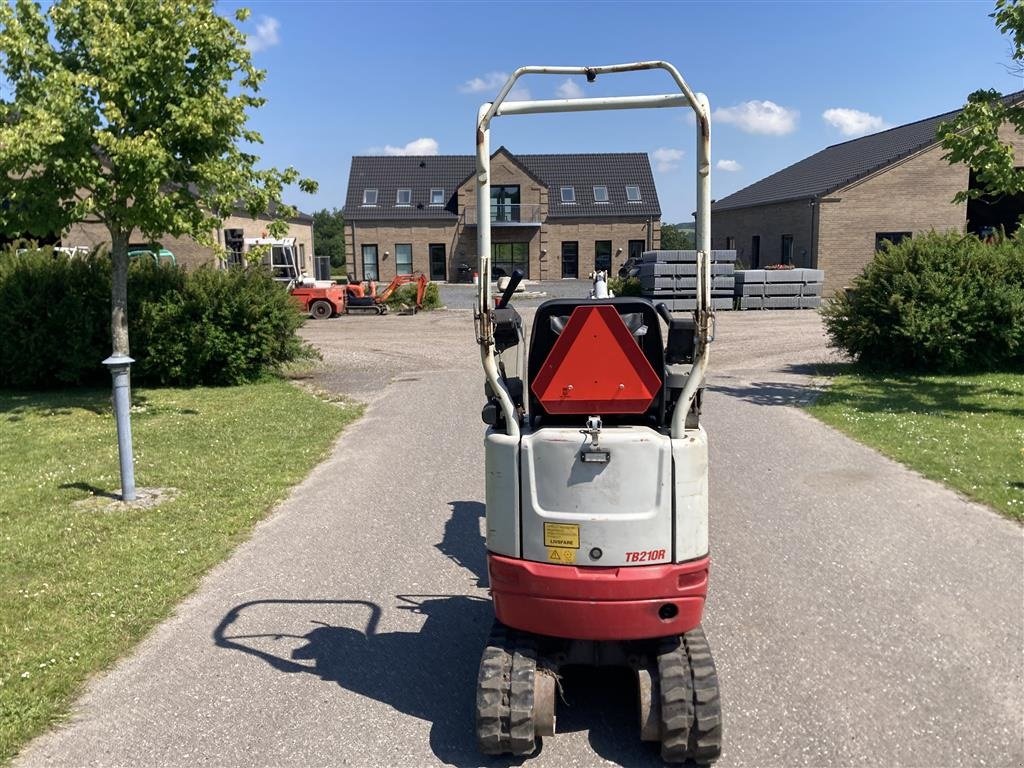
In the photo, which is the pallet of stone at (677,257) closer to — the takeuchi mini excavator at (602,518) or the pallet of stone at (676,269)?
the pallet of stone at (676,269)

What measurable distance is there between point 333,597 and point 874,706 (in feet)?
10.5

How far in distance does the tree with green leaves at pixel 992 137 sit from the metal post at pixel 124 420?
434 inches

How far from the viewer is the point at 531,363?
4.03 meters

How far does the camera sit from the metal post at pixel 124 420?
7551 mm

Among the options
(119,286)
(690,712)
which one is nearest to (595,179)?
(119,286)

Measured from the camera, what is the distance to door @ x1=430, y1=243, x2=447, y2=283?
52.3 meters

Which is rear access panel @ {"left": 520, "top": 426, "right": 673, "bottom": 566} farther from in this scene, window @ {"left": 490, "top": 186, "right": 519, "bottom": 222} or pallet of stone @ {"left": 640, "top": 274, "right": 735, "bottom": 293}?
window @ {"left": 490, "top": 186, "right": 519, "bottom": 222}

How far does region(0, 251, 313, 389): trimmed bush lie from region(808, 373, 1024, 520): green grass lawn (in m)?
9.20

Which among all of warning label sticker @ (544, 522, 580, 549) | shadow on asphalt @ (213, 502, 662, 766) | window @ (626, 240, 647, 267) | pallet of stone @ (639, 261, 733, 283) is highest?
window @ (626, 240, 647, 267)

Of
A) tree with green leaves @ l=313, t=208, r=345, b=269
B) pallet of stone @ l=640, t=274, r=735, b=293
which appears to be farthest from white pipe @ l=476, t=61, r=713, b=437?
tree with green leaves @ l=313, t=208, r=345, b=269

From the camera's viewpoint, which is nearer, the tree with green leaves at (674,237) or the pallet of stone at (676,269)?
the pallet of stone at (676,269)

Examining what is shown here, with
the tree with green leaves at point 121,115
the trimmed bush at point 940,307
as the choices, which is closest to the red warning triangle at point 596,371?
the tree with green leaves at point 121,115

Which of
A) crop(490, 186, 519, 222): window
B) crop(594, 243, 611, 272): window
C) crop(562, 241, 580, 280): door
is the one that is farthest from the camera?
crop(562, 241, 580, 280): door

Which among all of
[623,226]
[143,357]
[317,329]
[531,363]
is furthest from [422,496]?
[623,226]
